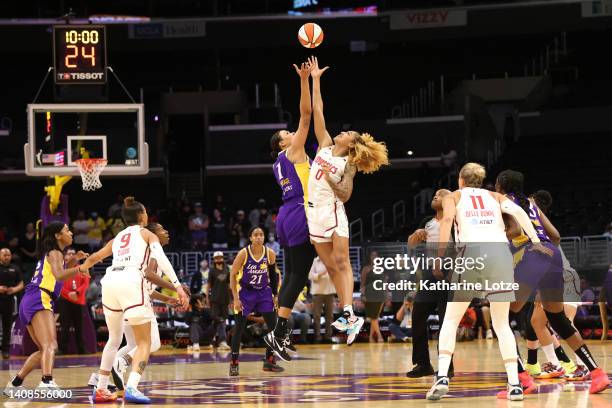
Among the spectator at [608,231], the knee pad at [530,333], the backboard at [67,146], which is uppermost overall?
the backboard at [67,146]

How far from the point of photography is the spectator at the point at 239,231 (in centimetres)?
2720

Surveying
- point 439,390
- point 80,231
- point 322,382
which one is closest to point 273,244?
point 80,231

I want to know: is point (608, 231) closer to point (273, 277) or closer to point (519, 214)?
point (273, 277)

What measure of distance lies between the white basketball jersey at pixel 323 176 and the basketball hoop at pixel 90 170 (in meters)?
9.33

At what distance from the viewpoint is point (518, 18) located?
113 ft

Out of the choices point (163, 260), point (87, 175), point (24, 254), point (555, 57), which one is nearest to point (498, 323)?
point (163, 260)

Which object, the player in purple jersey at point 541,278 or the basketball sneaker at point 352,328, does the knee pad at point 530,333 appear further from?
the basketball sneaker at point 352,328

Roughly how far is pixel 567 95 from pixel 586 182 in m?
6.85

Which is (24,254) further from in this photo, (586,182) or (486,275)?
(486,275)

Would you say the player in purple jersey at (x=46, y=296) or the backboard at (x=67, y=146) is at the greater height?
the backboard at (x=67, y=146)

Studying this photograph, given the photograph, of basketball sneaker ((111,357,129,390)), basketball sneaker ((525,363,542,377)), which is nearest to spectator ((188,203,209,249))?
basketball sneaker ((111,357,129,390))

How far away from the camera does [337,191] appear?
9.83m

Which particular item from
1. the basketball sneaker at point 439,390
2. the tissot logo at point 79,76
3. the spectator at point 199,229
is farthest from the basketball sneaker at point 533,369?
the spectator at point 199,229

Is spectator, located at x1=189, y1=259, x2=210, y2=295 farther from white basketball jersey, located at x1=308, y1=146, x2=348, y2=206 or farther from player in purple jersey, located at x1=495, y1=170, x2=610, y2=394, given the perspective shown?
player in purple jersey, located at x1=495, y1=170, x2=610, y2=394
